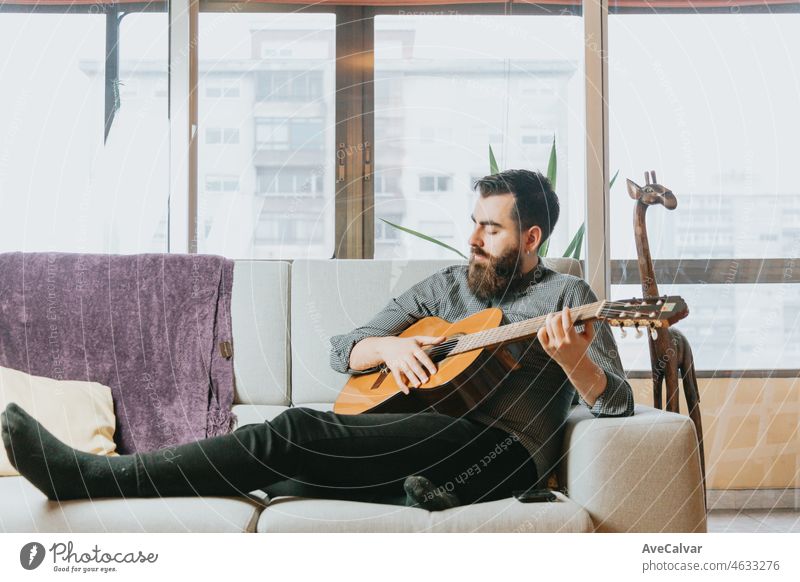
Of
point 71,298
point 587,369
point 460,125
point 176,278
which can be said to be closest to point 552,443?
point 587,369

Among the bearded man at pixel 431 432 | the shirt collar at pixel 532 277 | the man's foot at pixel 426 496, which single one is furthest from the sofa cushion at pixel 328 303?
the man's foot at pixel 426 496

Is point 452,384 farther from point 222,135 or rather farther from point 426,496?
point 222,135

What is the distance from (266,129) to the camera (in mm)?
2031

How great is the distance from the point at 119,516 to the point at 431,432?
0.46m

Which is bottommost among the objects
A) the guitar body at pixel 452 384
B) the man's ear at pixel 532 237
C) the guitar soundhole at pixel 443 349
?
the guitar body at pixel 452 384

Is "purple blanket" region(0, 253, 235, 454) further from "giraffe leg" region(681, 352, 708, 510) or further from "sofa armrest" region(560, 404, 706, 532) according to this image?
"giraffe leg" region(681, 352, 708, 510)

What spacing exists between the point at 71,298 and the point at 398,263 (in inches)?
25.4

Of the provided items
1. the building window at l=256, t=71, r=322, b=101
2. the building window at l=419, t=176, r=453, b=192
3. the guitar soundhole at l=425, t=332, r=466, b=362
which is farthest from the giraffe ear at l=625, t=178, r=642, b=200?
the building window at l=256, t=71, r=322, b=101

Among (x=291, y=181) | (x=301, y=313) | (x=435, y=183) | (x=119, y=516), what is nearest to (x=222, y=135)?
(x=291, y=181)

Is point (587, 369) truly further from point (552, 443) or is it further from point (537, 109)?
point (537, 109)

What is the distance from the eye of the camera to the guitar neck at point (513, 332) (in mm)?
1059

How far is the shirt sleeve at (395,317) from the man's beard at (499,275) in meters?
0.09

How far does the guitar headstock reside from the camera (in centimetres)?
97

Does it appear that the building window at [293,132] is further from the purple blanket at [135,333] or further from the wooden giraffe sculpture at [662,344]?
the wooden giraffe sculpture at [662,344]
